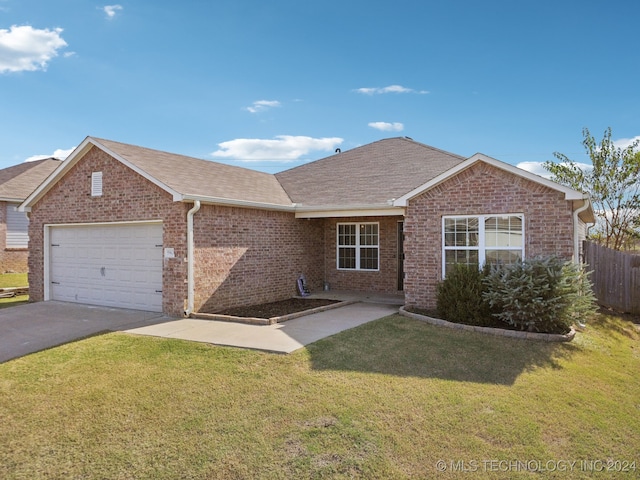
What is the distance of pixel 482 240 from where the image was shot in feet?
34.0

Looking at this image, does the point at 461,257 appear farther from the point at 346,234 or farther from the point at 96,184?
the point at 96,184

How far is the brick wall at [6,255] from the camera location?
1962 cm

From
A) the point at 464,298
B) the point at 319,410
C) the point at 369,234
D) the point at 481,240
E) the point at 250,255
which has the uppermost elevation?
the point at 369,234

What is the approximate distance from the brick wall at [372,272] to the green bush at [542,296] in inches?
222

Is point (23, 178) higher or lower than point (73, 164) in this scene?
higher

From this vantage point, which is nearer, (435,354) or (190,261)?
(435,354)


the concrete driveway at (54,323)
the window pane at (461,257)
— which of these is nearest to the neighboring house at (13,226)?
the concrete driveway at (54,323)

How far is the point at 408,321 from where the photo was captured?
32.0 feet

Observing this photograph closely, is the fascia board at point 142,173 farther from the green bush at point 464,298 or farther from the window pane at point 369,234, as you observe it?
the window pane at point 369,234

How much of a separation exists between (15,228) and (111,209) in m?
11.6

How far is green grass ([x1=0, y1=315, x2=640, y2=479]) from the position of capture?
14.3 ft

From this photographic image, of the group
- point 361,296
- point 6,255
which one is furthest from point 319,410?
point 6,255

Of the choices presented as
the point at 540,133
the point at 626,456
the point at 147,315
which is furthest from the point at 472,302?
the point at 540,133

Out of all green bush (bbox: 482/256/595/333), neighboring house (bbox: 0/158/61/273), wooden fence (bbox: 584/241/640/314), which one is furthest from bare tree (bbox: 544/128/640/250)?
neighboring house (bbox: 0/158/61/273)
